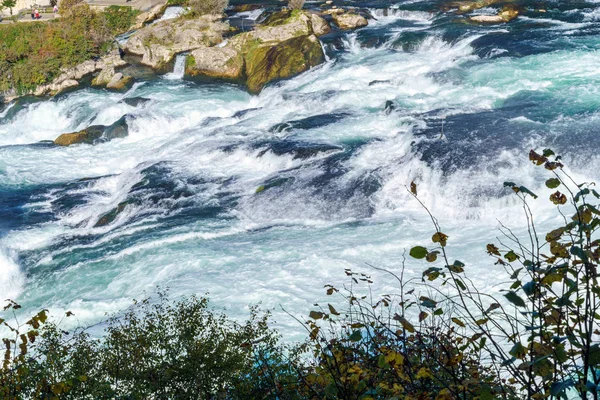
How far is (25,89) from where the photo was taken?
94.8ft

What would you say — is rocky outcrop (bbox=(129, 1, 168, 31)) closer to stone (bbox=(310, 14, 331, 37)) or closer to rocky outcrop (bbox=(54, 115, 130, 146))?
stone (bbox=(310, 14, 331, 37))

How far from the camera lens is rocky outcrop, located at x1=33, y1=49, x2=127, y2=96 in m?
28.1

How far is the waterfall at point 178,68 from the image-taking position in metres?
27.4

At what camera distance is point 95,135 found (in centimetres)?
2256

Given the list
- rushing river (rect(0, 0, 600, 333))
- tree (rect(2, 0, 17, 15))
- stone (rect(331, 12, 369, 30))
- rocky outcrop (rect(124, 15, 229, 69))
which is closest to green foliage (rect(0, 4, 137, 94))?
rocky outcrop (rect(124, 15, 229, 69))

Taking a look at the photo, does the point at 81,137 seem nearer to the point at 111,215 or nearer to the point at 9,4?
the point at 111,215

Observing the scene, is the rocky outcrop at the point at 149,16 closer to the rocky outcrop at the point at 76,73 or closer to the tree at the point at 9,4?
the rocky outcrop at the point at 76,73

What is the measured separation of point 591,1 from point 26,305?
82.1 ft

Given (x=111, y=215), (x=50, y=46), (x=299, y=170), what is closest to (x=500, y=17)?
(x=299, y=170)

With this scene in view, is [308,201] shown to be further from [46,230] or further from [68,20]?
[68,20]

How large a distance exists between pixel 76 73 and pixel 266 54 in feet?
30.1

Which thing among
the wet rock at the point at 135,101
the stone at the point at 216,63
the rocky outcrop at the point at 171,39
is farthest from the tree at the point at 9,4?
the wet rock at the point at 135,101

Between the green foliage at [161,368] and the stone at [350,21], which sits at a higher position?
the green foliage at [161,368]

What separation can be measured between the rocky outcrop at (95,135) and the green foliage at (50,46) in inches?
303
